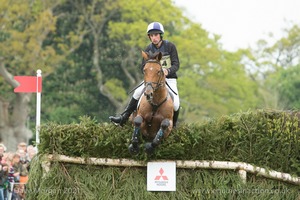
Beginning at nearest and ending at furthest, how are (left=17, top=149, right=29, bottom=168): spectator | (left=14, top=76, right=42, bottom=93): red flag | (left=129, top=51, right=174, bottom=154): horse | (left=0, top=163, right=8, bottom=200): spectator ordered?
(left=129, top=51, right=174, bottom=154): horse, (left=14, top=76, right=42, bottom=93): red flag, (left=0, top=163, right=8, bottom=200): spectator, (left=17, top=149, right=29, bottom=168): spectator

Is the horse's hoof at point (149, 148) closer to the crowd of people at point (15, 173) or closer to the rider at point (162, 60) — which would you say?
the rider at point (162, 60)

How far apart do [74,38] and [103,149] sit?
106ft

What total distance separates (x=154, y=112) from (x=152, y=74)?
0.72 m

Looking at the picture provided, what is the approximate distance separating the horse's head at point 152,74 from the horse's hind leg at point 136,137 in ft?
1.64

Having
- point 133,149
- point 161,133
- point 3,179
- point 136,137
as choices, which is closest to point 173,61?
point 161,133

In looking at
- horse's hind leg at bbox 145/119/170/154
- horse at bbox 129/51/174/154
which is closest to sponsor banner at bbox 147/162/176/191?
horse at bbox 129/51/174/154

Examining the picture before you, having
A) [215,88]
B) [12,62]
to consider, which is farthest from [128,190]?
[215,88]

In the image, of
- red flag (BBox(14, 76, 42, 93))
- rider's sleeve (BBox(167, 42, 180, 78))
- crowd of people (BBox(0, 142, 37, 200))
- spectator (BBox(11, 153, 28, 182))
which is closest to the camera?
rider's sleeve (BBox(167, 42, 180, 78))

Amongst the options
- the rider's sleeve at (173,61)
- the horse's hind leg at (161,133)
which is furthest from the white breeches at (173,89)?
the horse's hind leg at (161,133)

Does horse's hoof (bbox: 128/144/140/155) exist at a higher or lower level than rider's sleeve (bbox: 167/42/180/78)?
lower

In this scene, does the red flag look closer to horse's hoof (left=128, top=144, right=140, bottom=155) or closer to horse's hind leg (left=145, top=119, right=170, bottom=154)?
horse's hoof (left=128, top=144, right=140, bottom=155)

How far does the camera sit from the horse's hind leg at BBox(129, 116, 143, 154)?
11.0 meters

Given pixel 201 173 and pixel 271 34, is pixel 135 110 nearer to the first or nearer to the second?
pixel 201 173

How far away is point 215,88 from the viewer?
1863 inches
